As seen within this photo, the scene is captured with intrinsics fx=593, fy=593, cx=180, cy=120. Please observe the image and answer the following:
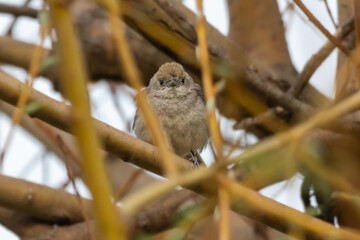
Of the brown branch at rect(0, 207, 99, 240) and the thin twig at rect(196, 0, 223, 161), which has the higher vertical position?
the brown branch at rect(0, 207, 99, 240)

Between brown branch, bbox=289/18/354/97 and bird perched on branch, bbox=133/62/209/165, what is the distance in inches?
30.9

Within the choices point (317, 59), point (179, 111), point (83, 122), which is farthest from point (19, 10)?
point (83, 122)

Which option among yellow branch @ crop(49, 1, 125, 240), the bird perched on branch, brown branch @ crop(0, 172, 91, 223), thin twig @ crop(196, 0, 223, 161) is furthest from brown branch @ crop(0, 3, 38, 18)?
yellow branch @ crop(49, 1, 125, 240)

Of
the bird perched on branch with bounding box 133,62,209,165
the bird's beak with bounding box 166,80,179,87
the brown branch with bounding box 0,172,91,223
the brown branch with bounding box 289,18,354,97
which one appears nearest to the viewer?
the brown branch with bounding box 289,18,354,97

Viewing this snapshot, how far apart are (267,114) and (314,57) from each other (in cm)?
66

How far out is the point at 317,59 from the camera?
369 cm

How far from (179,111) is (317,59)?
4.33 ft

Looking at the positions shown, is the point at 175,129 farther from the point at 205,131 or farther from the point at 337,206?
the point at 337,206

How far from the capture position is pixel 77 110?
3.62 ft

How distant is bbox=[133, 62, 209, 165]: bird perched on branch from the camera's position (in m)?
4.55

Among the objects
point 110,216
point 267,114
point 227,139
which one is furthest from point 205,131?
point 110,216

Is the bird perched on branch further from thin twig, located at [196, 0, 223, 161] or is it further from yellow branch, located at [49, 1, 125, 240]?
yellow branch, located at [49, 1, 125, 240]

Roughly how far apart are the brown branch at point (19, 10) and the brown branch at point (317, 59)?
237cm

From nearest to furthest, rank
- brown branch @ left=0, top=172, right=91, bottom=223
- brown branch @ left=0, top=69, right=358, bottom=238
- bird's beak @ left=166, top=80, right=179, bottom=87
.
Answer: brown branch @ left=0, top=69, right=358, bottom=238, brown branch @ left=0, top=172, right=91, bottom=223, bird's beak @ left=166, top=80, right=179, bottom=87
